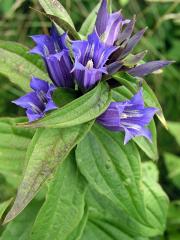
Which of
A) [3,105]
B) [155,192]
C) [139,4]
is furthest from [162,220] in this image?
[139,4]

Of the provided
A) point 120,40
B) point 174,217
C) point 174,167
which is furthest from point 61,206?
point 174,167

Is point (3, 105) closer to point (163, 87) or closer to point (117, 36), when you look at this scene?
point (163, 87)

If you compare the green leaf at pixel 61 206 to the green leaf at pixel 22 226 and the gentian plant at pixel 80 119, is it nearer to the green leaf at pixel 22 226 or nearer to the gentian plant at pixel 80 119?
the gentian plant at pixel 80 119

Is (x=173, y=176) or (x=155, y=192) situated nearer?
(x=155, y=192)

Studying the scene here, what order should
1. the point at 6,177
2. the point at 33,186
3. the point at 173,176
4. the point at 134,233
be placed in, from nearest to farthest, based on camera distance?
the point at 33,186
the point at 134,233
the point at 6,177
the point at 173,176

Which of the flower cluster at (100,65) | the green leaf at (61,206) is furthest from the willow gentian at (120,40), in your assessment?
the green leaf at (61,206)

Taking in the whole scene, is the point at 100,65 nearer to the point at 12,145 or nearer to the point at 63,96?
the point at 63,96
